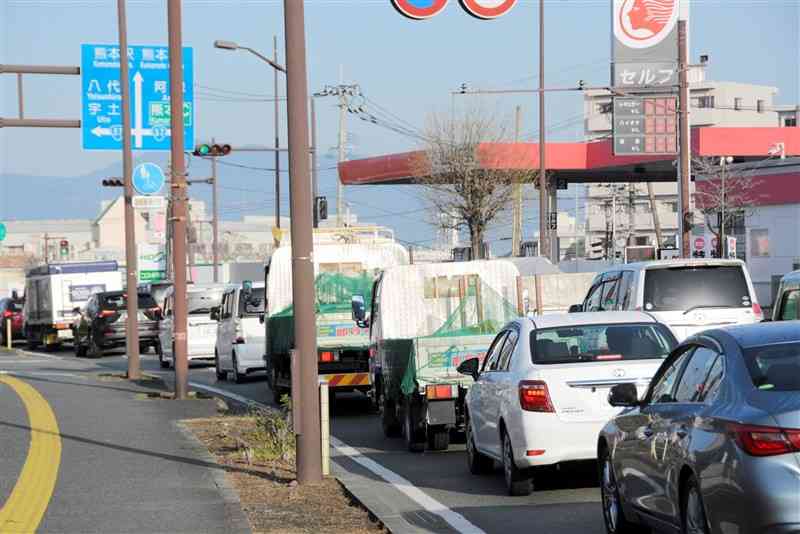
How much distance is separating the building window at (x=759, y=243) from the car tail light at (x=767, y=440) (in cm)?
5131

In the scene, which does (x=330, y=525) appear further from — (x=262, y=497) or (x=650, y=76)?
(x=650, y=76)

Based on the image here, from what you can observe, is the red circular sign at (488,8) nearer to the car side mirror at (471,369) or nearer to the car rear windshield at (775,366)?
the car side mirror at (471,369)

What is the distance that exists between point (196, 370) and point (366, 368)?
48.3 feet

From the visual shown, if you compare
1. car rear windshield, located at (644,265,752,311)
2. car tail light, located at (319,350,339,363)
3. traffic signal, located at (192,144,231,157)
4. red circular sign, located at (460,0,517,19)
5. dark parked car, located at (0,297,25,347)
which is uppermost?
red circular sign, located at (460,0,517,19)

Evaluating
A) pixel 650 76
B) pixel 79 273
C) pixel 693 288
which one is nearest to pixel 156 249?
pixel 79 273

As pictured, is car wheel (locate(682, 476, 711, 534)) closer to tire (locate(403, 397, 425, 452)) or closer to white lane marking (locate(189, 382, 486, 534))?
white lane marking (locate(189, 382, 486, 534))

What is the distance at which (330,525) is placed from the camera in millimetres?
10969

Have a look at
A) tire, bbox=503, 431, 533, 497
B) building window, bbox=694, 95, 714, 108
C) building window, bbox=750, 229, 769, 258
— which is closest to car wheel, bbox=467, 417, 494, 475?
tire, bbox=503, 431, 533, 497

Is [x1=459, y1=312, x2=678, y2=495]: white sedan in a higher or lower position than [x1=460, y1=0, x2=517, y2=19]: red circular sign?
lower

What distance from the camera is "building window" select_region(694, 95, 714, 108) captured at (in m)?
119

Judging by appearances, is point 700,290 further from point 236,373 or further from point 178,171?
point 236,373

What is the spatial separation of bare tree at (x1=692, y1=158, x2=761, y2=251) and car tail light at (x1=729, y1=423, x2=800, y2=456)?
49081 millimetres

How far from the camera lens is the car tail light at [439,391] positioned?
15.9 metres

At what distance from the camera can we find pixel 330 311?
23703 millimetres
